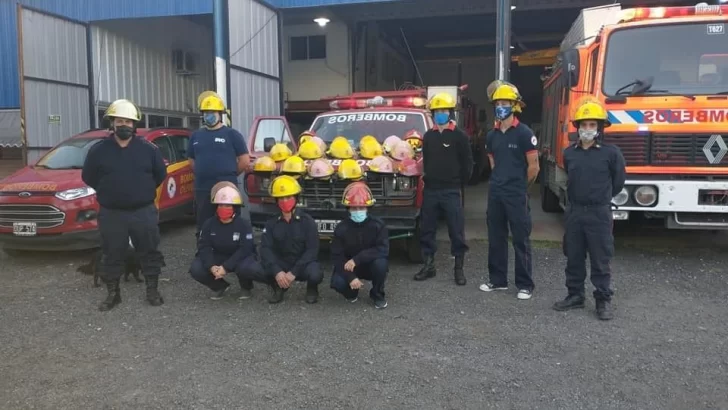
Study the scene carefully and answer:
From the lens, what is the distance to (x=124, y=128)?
494 cm

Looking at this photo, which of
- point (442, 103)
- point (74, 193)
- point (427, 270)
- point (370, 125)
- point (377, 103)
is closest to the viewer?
point (442, 103)

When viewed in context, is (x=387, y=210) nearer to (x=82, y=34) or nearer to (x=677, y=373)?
(x=677, y=373)

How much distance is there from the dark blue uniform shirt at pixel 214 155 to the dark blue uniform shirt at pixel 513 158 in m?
2.65

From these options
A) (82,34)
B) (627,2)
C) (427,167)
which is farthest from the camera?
(627,2)

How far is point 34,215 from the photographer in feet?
22.1

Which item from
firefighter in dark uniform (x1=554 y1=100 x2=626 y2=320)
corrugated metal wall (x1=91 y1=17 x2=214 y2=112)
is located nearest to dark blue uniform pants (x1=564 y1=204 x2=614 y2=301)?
firefighter in dark uniform (x1=554 y1=100 x2=626 y2=320)

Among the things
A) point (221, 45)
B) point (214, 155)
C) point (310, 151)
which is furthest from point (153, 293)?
point (221, 45)

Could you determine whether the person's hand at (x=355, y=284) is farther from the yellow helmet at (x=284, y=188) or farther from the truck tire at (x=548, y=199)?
the truck tire at (x=548, y=199)

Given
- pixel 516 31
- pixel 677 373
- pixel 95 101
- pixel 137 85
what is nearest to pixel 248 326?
pixel 677 373

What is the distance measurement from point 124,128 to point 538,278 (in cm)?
424

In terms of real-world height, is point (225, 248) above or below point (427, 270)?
above

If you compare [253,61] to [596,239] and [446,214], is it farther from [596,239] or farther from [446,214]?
[596,239]

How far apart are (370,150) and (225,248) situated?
6.58 ft

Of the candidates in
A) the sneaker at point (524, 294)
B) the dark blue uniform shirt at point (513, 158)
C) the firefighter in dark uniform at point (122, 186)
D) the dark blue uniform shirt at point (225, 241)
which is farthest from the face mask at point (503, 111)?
the firefighter in dark uniform at point (122, 186)
